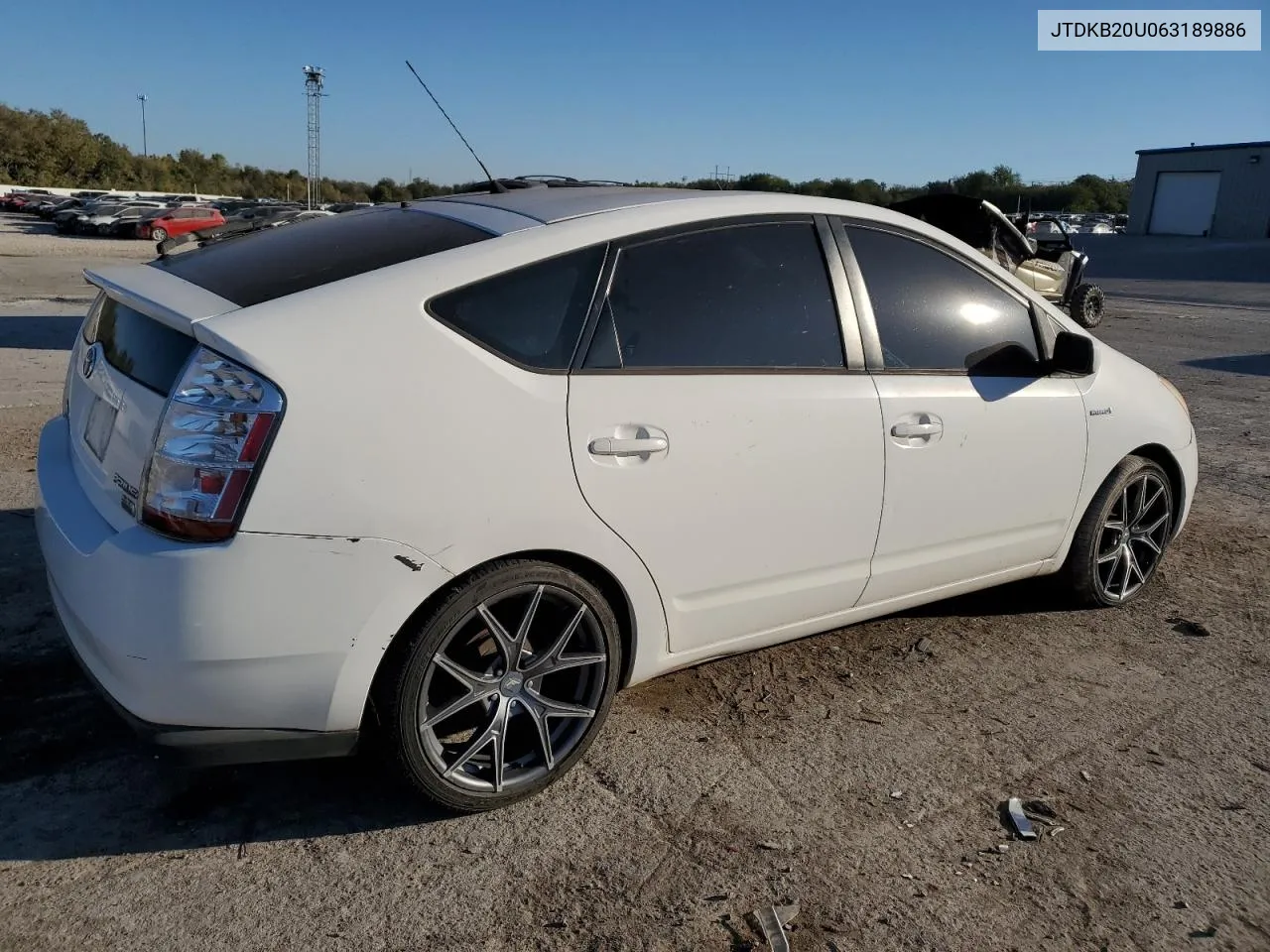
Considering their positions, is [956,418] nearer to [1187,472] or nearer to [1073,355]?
[1073,355]

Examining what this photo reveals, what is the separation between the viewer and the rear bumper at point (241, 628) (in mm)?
2350

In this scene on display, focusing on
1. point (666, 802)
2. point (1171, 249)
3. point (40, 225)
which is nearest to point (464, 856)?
point (666, 802)

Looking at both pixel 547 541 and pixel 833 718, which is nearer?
pixel 547 541

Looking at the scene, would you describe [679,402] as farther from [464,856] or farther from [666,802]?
[464,856]

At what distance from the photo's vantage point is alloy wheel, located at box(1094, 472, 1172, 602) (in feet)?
14.3

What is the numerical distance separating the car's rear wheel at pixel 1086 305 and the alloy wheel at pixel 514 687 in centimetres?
1560

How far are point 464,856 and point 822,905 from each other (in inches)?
37.5

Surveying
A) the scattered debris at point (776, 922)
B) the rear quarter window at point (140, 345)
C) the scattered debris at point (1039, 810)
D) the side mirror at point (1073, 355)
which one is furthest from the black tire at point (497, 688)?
the side mirror at point (1073, 355)

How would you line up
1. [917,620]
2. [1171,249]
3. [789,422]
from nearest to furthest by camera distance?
[789,422], [917,620], [1171,249]

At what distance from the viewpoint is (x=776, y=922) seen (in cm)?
246

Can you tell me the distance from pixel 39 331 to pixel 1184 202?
59308 millimetres

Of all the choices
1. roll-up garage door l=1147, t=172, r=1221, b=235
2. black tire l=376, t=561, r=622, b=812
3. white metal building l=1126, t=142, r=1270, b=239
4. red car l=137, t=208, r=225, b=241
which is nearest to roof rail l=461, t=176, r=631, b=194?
black tire l=376, t=561, r=622, b=812

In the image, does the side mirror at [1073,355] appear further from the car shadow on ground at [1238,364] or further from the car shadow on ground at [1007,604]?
the car shadow on ground at [1238,364]

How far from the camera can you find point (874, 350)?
3.43 m
